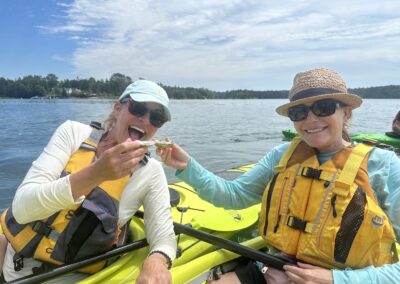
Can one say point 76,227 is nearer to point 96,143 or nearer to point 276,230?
point 96,143

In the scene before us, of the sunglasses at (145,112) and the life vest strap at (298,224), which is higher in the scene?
the sunglasses at (145,112)

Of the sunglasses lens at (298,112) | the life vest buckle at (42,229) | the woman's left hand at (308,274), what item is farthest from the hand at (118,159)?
the woman's left hand at (308,274)

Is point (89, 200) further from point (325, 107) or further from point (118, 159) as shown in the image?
point (325, 107)

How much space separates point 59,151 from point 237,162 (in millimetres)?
7737

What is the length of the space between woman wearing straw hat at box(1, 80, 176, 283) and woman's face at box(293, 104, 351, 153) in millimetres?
825

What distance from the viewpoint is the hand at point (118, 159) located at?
5.41 ft

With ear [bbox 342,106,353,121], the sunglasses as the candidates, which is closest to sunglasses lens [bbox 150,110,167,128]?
the sunglasses

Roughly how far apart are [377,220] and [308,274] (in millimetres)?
438

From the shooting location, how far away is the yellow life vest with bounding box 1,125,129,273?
6.47 ft

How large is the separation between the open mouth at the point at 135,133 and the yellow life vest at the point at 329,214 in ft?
2.85

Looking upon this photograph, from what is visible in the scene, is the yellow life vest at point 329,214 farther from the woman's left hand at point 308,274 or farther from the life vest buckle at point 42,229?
the life vest buckle at point 42,229

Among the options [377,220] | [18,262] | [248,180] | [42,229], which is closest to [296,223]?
[377,220]

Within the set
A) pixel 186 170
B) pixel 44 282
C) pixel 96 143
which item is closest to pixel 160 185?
pixel 186 170

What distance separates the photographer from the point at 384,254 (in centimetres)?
179
